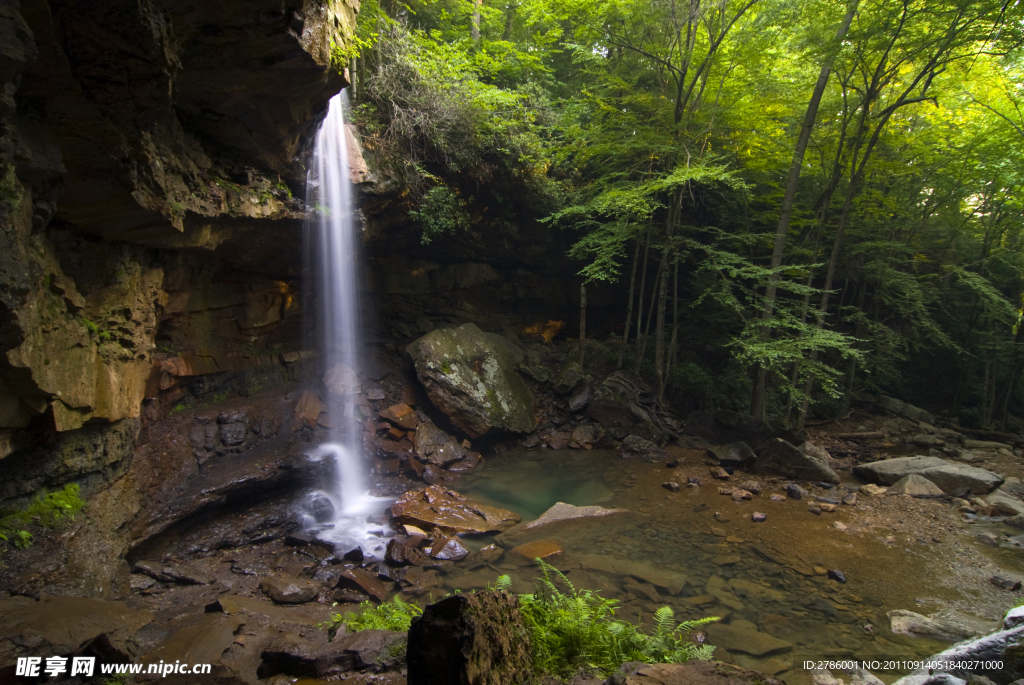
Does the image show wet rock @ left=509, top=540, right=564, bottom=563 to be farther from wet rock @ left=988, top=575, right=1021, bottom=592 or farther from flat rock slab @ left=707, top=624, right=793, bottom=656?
wet rock @ left=988, top=575, right=1021, bottom=592

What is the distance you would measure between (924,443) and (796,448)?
5.32 metres

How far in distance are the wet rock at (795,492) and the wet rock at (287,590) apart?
8536 mm

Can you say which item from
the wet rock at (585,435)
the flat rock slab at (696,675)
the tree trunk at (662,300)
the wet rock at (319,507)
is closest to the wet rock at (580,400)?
the wet rock at (585,435)

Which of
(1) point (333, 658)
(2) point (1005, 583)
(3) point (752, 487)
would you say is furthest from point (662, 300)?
(1) point (333, 658)

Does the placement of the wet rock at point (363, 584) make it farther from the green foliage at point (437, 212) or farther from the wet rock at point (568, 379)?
the wet rock at point (568, 379)

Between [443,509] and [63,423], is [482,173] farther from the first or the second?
[63,423]

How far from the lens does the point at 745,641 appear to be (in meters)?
4.94

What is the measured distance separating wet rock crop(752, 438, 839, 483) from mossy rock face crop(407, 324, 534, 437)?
5.44 meters

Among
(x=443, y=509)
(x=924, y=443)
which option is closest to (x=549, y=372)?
(x=443, y=509)

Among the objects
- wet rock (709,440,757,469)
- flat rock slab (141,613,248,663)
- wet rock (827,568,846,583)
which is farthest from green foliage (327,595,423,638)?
wet rock (709,440,757,469)

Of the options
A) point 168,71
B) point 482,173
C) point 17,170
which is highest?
point 482,173

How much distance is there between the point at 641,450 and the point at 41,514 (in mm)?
10567

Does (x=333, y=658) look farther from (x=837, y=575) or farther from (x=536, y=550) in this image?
(x=837, y=575)

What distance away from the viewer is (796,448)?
10266 millimetres
